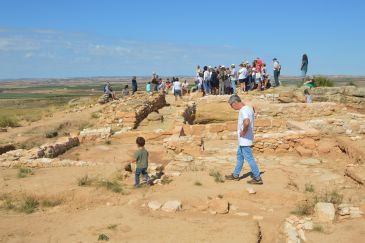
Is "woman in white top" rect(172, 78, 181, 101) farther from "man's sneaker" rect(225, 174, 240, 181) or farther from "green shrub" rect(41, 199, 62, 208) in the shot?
"green shrub" rect(41, 199, 62, 208)

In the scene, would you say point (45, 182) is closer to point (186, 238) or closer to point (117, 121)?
point (186, 238)

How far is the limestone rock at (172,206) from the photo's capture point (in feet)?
21.2

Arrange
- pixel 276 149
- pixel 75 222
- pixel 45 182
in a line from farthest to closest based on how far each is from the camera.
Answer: pixel 276 149, pixel 45 182, pixel 75 222

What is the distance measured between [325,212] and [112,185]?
4.03m

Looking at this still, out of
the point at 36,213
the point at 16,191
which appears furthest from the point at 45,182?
the point at 36,213

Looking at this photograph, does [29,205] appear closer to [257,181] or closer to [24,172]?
[24,172]

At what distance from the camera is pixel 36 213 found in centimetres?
671

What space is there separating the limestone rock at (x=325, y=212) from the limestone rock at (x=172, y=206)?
7.36ft

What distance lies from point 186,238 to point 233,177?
2654mm

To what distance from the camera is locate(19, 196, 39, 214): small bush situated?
6.78m

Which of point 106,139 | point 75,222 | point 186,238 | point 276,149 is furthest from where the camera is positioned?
point 106,139

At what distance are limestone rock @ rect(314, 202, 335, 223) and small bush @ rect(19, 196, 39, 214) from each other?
15.9ft

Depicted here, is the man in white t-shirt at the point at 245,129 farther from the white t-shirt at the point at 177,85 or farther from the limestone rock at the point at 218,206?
the white t-shirt at the point at 177,85

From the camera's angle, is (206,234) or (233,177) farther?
(233,177)
